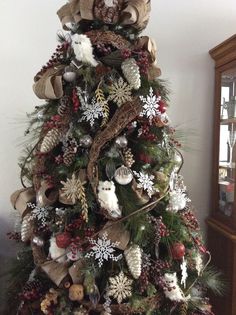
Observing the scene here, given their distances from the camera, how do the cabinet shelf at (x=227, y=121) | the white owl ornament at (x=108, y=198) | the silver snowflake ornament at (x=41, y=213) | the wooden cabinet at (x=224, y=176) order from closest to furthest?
the white owl ornament at (x=108, y=198)
the silver snowflake ornament at (x=41, y=213)
the wooden cabinet at (x=224, y=176)
the cabinet shelf at (x=227, y=121)

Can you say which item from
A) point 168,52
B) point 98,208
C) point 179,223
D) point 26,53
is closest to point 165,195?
point 179,223

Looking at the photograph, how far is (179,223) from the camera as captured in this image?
1124 millimetres

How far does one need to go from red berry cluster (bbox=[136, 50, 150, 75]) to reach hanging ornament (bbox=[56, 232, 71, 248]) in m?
0.60

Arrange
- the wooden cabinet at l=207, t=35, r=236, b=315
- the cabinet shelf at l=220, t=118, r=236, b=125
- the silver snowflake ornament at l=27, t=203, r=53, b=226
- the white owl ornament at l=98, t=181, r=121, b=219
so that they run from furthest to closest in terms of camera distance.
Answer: the cabinet shelf at l=220, t=118, r=236, b=125, the wooden cabinet at l=207, t=35, r=236, b=315, the silver snowflake ornament at l=27, t=203, r=53, b=226, the white owl ornament at l=98, t=181, r=121, b=219

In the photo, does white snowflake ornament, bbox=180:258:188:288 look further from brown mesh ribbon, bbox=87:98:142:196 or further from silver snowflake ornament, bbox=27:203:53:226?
silver snowflake ornament, bbox=27:203:53:226

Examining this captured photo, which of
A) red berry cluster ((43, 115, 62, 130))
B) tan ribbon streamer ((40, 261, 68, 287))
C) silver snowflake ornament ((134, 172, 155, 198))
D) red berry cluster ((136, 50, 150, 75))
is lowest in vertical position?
tan ribbon streamer ((40, 261, 68, 287))

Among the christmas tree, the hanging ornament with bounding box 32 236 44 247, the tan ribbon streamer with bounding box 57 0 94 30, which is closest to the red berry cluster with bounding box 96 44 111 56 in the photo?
the christmas tree

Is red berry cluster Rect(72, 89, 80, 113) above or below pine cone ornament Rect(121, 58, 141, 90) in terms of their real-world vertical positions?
below

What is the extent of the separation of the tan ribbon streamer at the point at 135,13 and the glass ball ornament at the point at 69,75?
256 mm

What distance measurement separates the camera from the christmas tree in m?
1.03

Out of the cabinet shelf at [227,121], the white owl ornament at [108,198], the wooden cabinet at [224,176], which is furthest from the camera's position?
the cabinet shelf at [227,121]

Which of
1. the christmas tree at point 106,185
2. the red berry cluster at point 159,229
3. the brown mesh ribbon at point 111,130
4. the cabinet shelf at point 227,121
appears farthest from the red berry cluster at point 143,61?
the cabinet shelf at point 227,121

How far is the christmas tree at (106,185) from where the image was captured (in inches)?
40.7

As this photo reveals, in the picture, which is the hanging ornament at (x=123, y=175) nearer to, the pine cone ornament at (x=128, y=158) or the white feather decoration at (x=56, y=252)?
the pine cone ornament at (x=128, y=158)
